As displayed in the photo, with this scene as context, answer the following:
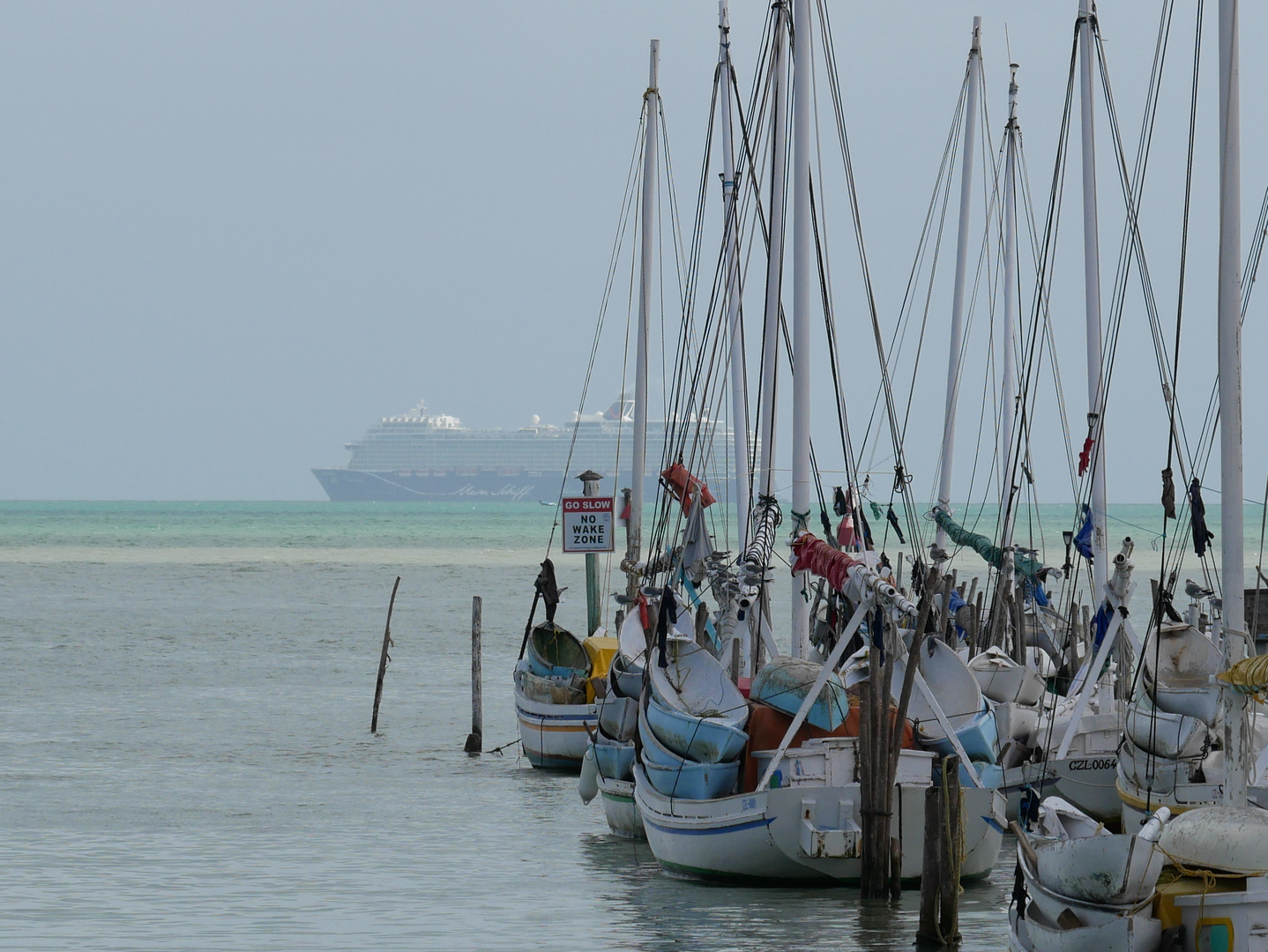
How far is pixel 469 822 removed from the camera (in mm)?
19359

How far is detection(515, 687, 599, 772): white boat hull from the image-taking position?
23047mm

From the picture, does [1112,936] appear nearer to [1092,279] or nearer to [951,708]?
→ [951,708]

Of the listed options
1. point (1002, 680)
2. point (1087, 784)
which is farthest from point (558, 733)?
point (1087, 784)

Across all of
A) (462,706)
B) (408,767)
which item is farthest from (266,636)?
(408,767)

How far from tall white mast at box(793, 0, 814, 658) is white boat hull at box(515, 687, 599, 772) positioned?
5.68 m

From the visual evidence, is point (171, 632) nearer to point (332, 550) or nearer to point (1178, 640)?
point (1178, 640)

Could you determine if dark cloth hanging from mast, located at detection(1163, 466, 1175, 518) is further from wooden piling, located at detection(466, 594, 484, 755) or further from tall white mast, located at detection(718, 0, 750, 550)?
wooden piling, located at detection(466, 594, 484, 755)

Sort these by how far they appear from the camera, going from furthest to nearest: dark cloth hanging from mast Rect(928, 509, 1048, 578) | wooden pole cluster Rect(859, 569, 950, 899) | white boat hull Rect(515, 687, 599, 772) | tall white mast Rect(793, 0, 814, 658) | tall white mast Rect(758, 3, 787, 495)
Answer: dark cloth hanging from mast Rect(928, 509, 1048, 578) < white boat hull Rect(515, 687, 599, 772) < tall white mast Rect(758, 3, 787, 495) < tall white mast Rect(793, 0, 814, 658) < wooden pole cluster Rect(859, 569, 950, 899)

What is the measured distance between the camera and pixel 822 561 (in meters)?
15.6

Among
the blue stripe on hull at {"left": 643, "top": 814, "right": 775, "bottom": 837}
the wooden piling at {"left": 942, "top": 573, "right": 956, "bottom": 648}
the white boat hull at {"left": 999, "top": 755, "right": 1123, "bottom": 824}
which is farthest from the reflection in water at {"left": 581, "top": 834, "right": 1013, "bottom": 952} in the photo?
the wooden piling at {"left": 942, "top": 573, "right": 956, "bottom": 648}

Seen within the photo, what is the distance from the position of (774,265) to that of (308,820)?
8.07 metres

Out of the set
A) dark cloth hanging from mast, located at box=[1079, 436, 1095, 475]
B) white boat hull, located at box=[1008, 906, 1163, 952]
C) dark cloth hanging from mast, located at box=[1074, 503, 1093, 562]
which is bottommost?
white boat hull, located at box=[1008, 906, 1163, 952]

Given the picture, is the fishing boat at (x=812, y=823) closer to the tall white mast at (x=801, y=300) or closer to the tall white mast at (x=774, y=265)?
the tall white mast at (x=801, y=300)

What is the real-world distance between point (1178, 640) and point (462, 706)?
52.9 ft
